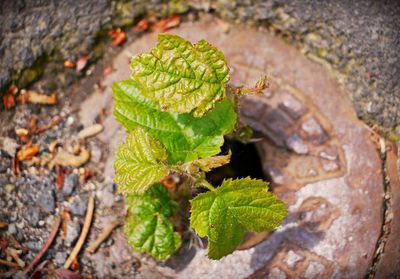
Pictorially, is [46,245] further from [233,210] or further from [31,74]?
[233,210]

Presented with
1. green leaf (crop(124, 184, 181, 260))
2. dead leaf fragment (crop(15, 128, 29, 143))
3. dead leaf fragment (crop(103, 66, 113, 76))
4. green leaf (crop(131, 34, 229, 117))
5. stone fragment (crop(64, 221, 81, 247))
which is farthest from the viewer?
dead leaf fragment (crop(103, 66, 113, 76))

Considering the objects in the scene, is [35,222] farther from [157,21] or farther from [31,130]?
[157,21]

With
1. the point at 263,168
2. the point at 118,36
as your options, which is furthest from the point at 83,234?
the point at 118,36

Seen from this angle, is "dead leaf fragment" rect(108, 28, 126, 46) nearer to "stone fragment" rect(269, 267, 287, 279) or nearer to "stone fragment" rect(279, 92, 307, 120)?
"stone fragment" rect(279, 92, 307, 120)

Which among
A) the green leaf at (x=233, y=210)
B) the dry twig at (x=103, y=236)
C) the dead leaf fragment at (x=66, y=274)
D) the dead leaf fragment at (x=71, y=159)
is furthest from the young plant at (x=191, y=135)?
the dead leaf fragment at (x=71, y=159)

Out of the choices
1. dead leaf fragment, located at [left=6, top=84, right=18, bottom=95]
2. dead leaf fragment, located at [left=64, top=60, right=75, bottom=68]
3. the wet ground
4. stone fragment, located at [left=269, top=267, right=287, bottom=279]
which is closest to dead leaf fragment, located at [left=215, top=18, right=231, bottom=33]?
the wet ground

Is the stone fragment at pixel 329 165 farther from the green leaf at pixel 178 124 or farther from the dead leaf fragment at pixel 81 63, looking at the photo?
the dead leaf fragment at pixel 81 63
